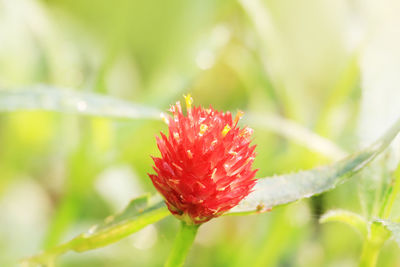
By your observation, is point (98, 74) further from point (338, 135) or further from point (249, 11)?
point (338, 135)

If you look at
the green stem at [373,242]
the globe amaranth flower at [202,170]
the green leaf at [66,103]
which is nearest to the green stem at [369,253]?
the green stem at [373,242]

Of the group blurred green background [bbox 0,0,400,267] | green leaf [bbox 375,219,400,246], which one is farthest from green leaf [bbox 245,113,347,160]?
green leaf [bbox 375,219,400,246]

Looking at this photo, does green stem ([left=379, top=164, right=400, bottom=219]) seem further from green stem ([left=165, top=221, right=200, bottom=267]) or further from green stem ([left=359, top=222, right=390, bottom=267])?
green stem ([left=165, top=221, right=200, bottom=267])

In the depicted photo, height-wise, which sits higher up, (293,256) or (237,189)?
(237,189)

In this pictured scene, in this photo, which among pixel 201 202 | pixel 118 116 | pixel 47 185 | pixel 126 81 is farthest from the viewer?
pixel 126 81

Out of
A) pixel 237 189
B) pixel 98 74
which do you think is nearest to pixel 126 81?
A: pixel 98 74

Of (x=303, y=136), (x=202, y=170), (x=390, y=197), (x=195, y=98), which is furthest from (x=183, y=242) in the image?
(x=195, y=98)
